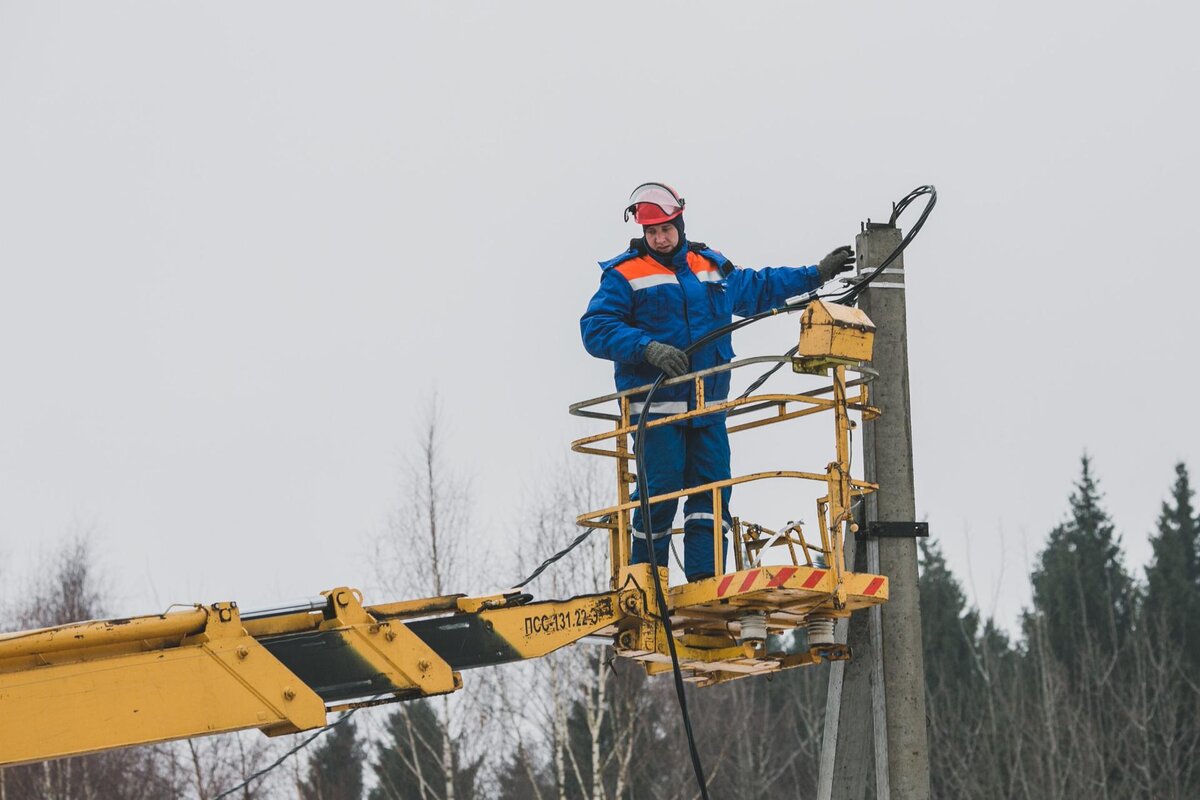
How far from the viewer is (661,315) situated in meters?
8.77

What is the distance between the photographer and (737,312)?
9.33m

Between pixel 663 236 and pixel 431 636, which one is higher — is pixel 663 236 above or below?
above

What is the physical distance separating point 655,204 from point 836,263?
1112 mm

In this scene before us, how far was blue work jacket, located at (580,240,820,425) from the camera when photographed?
28.1ft

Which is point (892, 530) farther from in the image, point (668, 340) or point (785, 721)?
point (785, 721)

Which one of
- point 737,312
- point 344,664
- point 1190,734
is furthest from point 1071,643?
point 344,664

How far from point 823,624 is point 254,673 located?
3.01m

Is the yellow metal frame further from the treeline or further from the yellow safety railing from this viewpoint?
the treeline

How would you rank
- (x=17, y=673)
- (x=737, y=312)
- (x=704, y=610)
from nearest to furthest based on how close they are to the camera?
(x=17, y=673) → (x=704, y=610) → (x=737, y=312)

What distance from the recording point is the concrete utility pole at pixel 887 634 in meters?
8.27

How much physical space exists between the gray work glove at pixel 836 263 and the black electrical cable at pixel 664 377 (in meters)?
0.12

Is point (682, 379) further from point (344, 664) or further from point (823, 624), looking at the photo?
point (344, 664)

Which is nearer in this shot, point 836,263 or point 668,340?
point 668,340

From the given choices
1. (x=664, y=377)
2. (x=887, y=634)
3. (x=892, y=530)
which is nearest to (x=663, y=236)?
(x=664, y=377)
